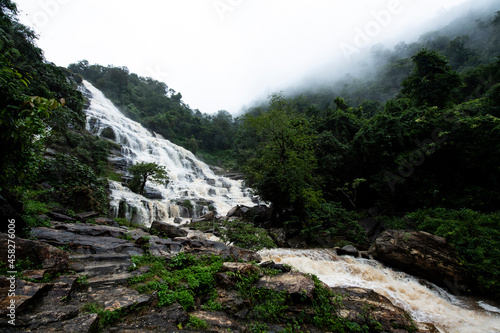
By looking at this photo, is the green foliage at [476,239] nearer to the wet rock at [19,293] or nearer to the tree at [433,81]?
the tree at [433,81]

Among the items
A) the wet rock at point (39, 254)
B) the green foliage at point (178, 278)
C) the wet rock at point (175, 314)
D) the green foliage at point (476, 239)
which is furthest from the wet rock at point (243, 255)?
the green foliage at point (476, 239)

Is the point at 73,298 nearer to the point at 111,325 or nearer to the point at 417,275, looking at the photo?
the point at 111,325

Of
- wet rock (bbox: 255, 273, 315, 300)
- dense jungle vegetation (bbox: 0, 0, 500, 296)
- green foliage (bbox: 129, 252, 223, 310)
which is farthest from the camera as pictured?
dense jungle vegetation (bbox: 0, 0, 500, 296)

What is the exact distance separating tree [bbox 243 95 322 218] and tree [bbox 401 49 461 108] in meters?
11.3

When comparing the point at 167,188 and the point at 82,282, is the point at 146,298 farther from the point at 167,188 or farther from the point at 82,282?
the point at 167,188

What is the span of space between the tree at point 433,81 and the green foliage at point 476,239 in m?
11.0

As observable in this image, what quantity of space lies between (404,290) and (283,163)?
832 centimetres

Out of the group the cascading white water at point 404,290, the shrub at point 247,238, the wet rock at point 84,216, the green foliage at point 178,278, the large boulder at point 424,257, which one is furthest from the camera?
the shrub at point 247,238

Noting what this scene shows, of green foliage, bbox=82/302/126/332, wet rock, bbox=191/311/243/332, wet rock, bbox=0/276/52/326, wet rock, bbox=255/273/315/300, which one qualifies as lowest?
wet rock, bbox=191/311/243/332

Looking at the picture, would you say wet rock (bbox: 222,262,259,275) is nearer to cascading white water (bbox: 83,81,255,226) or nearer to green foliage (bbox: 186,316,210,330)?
green foliage (bbox: 186,316,210,330)

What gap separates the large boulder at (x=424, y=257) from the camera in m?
7.20

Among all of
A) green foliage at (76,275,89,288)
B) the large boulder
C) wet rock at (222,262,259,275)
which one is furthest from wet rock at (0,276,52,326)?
the large boulder

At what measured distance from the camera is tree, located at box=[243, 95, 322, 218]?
41.1ft

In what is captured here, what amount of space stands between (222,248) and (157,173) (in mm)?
14025
